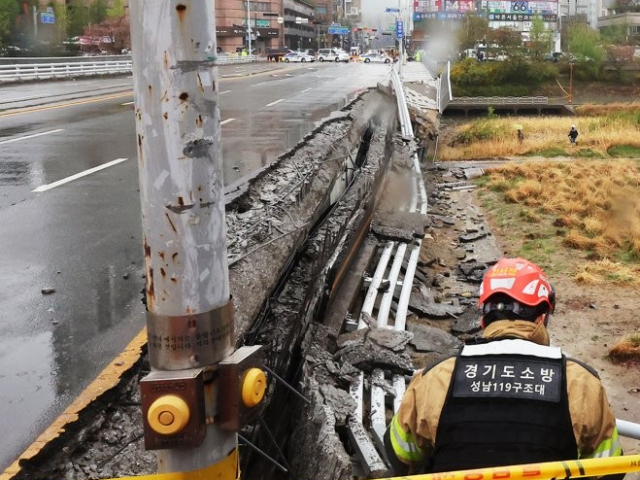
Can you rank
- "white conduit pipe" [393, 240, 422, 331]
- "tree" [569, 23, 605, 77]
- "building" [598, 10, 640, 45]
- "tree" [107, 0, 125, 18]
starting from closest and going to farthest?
"white conduit pipe" [393, 240, 422, 331] → "tree" [107, 0, 125, 18] → "tree" [569, 23, 605, 77] → "building" [598, 10, 640, 45]

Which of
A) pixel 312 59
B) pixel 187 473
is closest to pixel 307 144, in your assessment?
pixel 187 473

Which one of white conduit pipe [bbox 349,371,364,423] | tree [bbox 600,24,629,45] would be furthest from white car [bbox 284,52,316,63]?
white conduit pipe [bbox 349,371,364,423]

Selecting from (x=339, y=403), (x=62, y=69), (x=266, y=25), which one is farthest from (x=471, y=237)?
(x=266, y=25)

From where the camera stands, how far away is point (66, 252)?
22.1 ft

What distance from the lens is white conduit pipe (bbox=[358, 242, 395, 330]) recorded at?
7375 millimetres

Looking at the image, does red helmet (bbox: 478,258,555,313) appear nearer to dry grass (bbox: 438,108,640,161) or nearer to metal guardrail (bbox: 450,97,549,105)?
dry grass (bbox: 438,108,640,161)

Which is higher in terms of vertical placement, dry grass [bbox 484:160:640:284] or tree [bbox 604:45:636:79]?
tree [bbox 604:45:636:79]

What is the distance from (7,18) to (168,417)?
193ft

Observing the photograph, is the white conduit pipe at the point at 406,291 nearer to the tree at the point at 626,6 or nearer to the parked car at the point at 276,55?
the parked car at the point at 276,55

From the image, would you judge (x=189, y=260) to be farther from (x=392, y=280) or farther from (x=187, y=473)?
(x=392, y=280)

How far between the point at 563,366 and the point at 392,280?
246 inches

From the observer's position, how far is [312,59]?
7938 cm

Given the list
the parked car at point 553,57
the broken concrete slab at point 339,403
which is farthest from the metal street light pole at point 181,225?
the parked car at point 553,57

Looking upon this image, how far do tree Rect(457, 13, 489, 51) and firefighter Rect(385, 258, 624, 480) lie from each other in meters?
74.9
